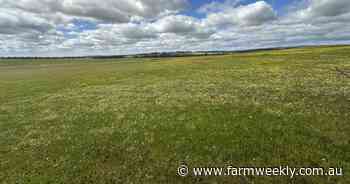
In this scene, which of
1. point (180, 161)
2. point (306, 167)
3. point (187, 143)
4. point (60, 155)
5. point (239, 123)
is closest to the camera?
point (306, 167)

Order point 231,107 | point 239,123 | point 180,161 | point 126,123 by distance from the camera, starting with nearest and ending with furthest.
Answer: point 180,161 → point 239,123 → point 126,123 → point 231,107

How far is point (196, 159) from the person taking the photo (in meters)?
6.46

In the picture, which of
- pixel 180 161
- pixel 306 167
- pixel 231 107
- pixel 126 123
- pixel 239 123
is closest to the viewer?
pixel 306 167

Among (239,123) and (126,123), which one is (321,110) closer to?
(239,123)

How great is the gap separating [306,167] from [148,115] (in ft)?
25.2

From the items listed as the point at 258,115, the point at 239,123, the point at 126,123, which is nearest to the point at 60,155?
the point at 126,123

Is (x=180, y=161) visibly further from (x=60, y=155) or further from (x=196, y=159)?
(x=60, y=155)

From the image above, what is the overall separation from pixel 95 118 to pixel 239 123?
756 centimetres

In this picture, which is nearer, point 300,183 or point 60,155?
point 300,183

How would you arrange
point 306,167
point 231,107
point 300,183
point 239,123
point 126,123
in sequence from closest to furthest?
1. point 300,183
2. point 306,167
3. point 239,123
4. point 126,123
5. point 231,107

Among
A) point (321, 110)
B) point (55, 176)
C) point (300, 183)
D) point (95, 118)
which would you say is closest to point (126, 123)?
point (95, 118)

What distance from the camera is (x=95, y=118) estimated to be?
37.2ft

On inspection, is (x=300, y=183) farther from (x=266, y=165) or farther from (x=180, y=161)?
(x=180, y=161)

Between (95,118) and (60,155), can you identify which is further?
(95,118)
